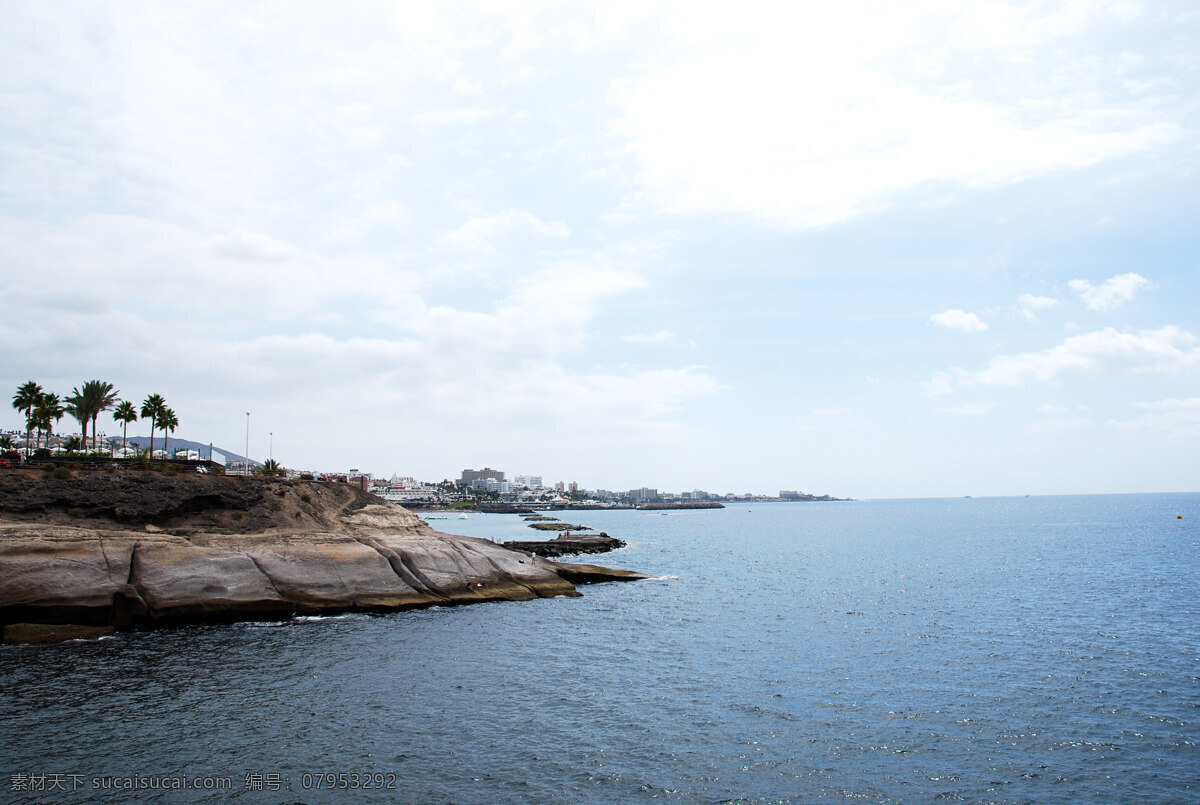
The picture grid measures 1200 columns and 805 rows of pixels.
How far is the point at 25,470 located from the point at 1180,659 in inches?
3107

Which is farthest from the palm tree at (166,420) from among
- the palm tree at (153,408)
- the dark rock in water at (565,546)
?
the dark rock in water at (565,546)

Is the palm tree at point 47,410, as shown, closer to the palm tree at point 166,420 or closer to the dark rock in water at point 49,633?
the palm tree at point 166,420

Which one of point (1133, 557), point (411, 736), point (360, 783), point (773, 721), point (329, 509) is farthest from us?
point (1133, 557)

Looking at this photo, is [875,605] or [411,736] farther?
[875,605]

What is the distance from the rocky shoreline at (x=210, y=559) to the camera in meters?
39.6

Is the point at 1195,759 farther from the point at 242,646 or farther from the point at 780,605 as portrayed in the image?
the point at 242,646

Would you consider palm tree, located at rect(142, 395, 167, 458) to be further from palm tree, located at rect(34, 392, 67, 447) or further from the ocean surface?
the ocean surface

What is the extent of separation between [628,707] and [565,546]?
236 ft

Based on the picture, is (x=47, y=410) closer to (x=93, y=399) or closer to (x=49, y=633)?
(x=93, y=399)

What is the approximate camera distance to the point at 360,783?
20.0 metres

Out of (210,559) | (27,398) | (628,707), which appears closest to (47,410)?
(27,398)

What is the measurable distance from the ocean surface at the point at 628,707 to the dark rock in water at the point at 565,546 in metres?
41.3

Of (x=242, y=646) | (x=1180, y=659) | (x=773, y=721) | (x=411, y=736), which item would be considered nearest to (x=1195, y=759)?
(x=773, y=721)

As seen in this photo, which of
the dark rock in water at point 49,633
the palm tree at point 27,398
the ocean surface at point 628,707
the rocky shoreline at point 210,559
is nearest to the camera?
the ocean surface at point 628,707
